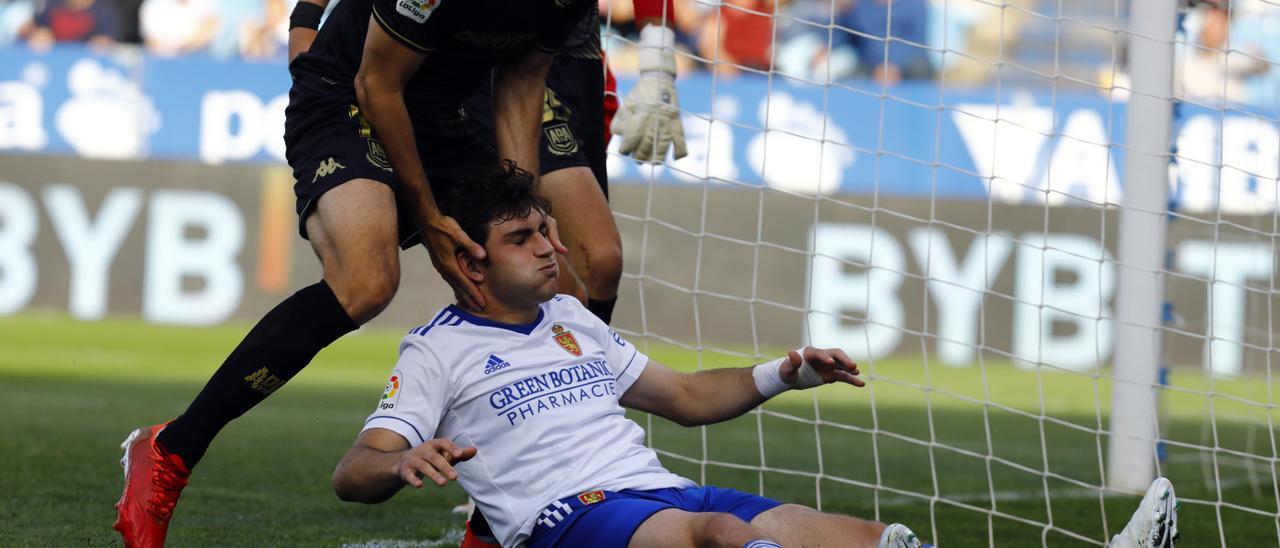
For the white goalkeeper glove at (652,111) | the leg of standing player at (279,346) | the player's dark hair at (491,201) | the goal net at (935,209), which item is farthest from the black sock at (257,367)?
the goal net at (935,209)

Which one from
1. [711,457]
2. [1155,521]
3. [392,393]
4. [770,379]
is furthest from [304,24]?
[711,457]

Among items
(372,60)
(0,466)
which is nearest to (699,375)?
(372,60)

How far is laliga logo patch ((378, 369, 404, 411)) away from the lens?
2371 mm

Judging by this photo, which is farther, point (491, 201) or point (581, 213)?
point (581, 213)

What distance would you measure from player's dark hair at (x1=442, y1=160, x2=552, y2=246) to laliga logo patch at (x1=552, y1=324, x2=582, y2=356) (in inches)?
8.3

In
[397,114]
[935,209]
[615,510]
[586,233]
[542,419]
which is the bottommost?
[935,209]

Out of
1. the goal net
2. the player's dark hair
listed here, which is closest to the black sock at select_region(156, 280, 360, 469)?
the player's dark hair

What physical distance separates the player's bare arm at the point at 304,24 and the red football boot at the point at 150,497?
0.99m

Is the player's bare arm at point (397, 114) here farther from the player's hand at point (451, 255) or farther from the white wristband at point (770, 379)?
the white wristband at point (770, 379)

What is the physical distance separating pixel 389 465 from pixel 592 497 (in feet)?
1.36

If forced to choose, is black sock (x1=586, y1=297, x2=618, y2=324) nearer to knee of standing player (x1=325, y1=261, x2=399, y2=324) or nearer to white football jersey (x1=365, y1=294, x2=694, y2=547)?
knee of standing player (x1=325, y1=261, x2=399, y2=324)

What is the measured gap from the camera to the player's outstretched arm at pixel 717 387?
262 centimetres

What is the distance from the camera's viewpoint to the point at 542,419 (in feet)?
8.16

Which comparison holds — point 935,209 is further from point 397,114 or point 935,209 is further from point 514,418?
point 514,418
